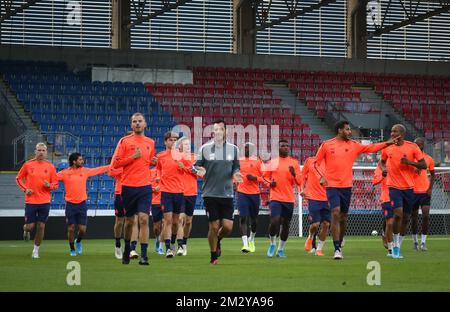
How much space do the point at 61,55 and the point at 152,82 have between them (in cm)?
398

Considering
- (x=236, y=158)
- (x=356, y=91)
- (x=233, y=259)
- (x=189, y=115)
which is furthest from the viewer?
(x=356, y=91)

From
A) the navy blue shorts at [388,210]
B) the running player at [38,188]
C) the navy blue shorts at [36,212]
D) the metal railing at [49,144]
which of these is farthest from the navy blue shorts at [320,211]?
the metal railing at [49,144]

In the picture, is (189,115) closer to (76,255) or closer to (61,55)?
(61,55)

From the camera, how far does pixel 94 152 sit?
118ft

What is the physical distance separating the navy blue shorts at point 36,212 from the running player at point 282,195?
15.7ft

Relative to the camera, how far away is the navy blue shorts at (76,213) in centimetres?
2142

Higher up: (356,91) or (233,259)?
(356,91)

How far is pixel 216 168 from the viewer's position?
1684 centimetres

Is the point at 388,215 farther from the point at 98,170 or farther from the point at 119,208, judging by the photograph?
the point at 98,170

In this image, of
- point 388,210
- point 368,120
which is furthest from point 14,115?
point 388,210

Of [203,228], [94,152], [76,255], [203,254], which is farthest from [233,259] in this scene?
[94,152]

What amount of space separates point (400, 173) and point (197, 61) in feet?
83.1

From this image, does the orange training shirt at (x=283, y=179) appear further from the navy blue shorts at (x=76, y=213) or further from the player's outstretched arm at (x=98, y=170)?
the navy blue shorts at (x=76, y=213)

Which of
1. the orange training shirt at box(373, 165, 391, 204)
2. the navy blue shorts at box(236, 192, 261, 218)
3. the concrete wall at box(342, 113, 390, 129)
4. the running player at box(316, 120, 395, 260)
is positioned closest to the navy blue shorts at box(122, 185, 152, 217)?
the running player at box(316, 120, 395, 260)
